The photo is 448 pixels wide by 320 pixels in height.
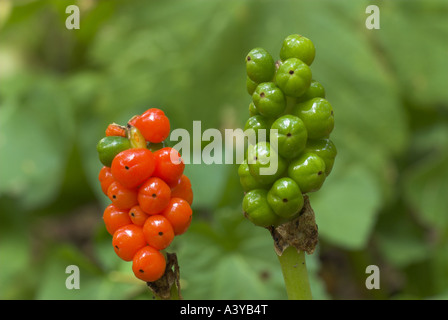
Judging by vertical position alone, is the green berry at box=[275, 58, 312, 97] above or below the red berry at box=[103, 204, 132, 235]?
above

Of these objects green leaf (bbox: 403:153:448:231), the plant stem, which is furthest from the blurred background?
the plant stem

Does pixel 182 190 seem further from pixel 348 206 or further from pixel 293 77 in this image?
pixel 348 206

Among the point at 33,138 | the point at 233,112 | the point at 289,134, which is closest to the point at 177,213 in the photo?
the point at 289,134

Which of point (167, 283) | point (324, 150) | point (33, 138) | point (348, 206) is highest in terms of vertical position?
point (33, 138)

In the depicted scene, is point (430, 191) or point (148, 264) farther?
point (430, 191)

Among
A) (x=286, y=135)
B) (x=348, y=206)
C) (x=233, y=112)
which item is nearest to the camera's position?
(x=286, y=135)

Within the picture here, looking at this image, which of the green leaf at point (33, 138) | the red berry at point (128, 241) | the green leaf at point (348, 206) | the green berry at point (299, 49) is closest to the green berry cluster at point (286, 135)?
the green berry at point (299, 49)

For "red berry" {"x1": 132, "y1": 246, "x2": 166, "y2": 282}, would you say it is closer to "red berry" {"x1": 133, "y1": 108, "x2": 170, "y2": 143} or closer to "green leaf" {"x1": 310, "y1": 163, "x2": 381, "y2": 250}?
"red berry" {"x1": 133, "y1": 108, "x2": 170, "y2": 143}
